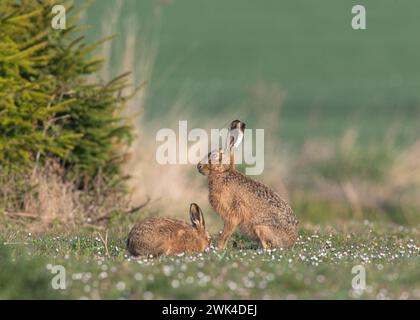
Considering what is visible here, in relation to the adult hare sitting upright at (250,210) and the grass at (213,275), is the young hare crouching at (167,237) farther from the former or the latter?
the adult hare sitting upright at (250,210)

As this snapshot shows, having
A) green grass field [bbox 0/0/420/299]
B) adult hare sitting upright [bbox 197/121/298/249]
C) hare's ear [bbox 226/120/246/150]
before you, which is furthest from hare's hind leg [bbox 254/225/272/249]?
hare's ear [bbox 226/120/246/150]

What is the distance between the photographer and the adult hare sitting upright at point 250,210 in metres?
10.4

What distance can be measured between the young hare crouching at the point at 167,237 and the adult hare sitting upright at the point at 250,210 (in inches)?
12.3

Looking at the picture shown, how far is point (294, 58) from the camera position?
44062 millimetres

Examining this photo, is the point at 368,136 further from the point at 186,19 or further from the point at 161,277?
the point at 161,277

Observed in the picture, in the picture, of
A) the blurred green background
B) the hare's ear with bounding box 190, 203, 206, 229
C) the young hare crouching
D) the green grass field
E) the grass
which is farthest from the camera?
the blurred green background

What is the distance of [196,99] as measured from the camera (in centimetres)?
3753

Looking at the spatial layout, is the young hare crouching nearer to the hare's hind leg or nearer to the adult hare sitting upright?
the adult hare sitting upright

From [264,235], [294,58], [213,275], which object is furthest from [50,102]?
[294,58]

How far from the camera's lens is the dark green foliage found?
13.3 meters

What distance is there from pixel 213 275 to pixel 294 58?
119ft

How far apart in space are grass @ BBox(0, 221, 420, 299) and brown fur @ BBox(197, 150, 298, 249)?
406 millimetres

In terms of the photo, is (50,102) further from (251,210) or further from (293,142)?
(293,142)

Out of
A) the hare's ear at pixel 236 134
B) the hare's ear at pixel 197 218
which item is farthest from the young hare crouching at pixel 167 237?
the hare's ear at pixel 236 134
